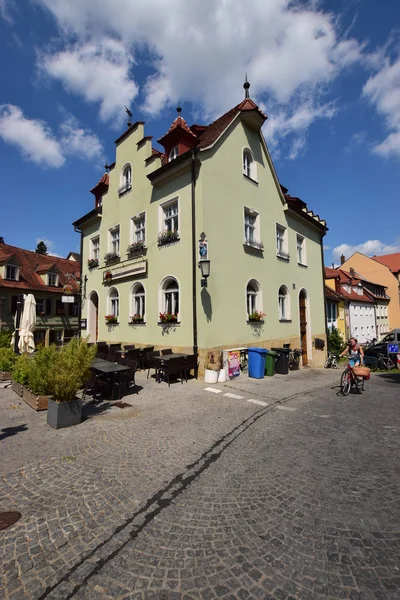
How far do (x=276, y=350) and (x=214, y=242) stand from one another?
19.1 ft

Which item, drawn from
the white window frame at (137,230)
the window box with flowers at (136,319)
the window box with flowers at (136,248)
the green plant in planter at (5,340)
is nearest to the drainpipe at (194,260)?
the window box with flowers at (136,248)

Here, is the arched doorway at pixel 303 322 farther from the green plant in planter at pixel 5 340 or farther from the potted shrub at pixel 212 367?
the green plant in planter at pixel 5 340

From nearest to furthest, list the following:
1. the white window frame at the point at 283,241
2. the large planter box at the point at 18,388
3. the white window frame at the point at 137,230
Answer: the large planter box at the point at 18,388 → the white window frame at the point at 137,230 → the white window frame at the point at 283,241

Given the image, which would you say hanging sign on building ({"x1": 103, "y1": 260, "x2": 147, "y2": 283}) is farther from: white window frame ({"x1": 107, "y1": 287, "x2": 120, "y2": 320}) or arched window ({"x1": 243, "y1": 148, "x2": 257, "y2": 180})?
arched window ({"x1": 243, "y1": 148, "x2": 257, "y2": 180})

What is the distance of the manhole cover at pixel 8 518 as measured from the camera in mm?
3029

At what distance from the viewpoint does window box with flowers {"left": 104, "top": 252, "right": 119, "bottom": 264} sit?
1651 centimetres

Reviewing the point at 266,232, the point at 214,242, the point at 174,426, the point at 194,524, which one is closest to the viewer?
the point at 194,524

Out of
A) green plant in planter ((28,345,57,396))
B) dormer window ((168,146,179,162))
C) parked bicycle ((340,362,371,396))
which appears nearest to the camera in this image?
green plant in planter ((28,345,57,396))

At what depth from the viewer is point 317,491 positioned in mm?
3617

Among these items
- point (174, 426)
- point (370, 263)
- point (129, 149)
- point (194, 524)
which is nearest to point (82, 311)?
point (129, 149)

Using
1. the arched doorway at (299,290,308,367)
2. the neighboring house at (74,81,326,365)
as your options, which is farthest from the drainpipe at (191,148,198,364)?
the arched doorway at (299,290,308,367)

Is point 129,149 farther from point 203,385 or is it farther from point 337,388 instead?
point 337,388

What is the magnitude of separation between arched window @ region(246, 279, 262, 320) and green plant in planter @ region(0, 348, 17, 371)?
Answer: 9905mm

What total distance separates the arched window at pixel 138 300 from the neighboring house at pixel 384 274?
46.0m
